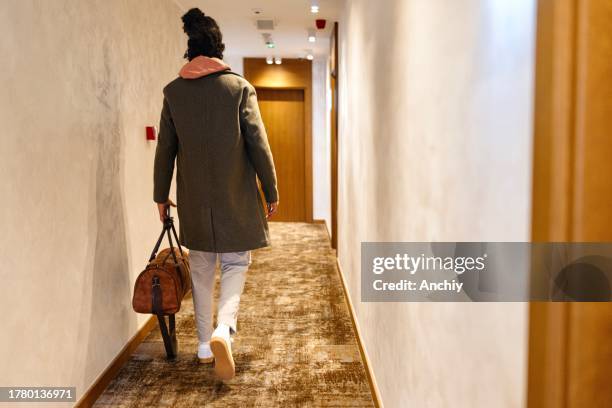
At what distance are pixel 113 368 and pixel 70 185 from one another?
0.98 metres

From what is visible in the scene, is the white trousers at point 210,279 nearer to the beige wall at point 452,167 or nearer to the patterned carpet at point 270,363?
the patterned carpet at point 270,363

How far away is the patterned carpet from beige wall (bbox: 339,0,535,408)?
450 millimetres

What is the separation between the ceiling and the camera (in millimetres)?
4410

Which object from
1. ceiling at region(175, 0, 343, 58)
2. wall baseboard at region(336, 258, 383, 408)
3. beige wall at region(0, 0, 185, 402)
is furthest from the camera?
ceiling at region(175, 0, 343, 58)

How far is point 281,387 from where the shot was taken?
2562 mm

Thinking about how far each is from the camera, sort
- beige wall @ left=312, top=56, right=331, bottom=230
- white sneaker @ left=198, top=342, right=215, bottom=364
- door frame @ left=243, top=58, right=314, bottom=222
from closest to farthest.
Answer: white sneaker @ left=198, top=342, right=215, bottom=364
door frame @ left=243, top=58, right=314, bottom=222
beige wall @ left=312, top=56, right=331, bottom=230

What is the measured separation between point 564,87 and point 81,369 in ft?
7.25

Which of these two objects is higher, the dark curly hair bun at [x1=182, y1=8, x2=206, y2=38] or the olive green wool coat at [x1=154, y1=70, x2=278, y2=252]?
the dark curly hair bun at [x1=182, y1=8, x2=206, y2=38]

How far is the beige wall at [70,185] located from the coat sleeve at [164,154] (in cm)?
21

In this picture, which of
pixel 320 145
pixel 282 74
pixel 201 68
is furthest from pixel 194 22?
pixel 320 145

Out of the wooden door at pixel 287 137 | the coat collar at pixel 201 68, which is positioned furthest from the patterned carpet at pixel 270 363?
the wooden door at pixel 287 137

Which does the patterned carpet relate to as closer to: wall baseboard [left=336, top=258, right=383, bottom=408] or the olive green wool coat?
wall baseboard [left=336, top=258, right=383, bottom=408]

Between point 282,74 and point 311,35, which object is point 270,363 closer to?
point 311,35

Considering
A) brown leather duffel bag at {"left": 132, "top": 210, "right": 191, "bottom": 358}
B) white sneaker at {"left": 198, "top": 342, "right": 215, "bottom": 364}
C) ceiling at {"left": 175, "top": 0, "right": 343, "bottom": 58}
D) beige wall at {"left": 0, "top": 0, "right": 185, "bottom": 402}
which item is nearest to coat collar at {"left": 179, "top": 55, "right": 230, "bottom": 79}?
beige wall at {"left": 0, "top": 0, "right": 185, "bottom": 402}
